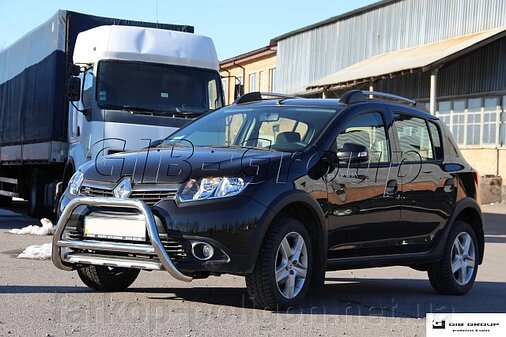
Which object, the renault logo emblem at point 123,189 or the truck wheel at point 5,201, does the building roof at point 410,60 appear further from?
the renault logo emblem at point 123,189

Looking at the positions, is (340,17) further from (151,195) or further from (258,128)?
(151,195)

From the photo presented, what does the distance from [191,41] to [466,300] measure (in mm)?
7194

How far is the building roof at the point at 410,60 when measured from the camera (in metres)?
27.4

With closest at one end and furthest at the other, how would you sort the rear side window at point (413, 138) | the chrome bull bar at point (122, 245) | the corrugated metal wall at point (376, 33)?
the chrome bull bar at point (122, 245), the rear side window at point (413, 138), the corrugated metal wall at point (376, 33)

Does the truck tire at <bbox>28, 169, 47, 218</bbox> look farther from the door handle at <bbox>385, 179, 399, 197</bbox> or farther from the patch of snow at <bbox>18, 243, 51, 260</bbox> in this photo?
the door handle at <bbox>385, 179, 399, 197</bbox>

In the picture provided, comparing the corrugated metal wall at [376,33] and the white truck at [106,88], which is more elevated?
the corrugated metal wall at [376,33]

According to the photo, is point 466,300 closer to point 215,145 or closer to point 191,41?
point 215,145

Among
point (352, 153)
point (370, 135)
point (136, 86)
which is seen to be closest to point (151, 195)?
point (352, 153)

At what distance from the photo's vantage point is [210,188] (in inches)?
266

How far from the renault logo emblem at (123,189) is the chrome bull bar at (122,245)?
12 centimetres

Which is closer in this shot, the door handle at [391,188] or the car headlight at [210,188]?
the car headlight at [210,188]

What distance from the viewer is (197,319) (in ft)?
21.5

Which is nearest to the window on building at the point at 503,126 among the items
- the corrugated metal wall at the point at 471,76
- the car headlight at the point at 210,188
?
the corrugated metal wall at the point at 471,76

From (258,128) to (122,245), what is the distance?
1976 millimetres
